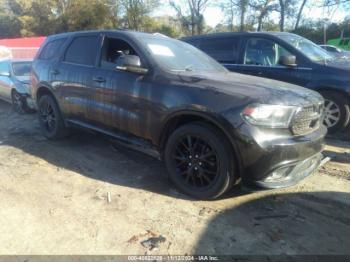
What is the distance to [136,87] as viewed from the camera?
4.34 m

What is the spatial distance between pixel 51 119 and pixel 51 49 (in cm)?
122

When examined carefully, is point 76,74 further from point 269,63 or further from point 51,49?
point 269,63

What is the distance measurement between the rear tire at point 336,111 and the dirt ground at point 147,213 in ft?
3.70

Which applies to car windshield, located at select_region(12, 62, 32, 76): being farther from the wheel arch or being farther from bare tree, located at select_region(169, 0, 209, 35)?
bare tree, located at select_region(169, 0, 209, 35)

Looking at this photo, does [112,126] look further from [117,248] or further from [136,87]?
[117,248]

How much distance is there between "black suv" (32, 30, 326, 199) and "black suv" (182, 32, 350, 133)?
2185 millimetres

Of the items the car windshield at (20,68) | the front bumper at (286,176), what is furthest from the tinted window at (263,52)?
the car windshield at (20,68)

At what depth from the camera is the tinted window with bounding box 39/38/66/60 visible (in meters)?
5.94

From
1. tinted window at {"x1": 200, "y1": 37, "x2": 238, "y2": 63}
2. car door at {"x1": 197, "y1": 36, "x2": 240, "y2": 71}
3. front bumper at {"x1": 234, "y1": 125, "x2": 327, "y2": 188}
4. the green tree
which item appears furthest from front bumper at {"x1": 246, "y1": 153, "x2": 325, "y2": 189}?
the green tree

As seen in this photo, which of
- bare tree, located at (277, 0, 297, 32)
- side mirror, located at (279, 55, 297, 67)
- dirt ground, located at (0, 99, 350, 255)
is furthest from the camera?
bare tree, located at (277, 0, 297, 32)

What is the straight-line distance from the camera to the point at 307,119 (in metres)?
3.80

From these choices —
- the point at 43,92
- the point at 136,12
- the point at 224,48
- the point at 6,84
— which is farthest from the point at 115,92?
the point at 136,12

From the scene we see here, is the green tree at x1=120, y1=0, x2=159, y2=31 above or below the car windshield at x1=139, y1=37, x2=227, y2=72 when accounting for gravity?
above

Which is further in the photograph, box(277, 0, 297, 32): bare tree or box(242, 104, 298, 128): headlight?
box(277, 0, 297, 32): bare tree
